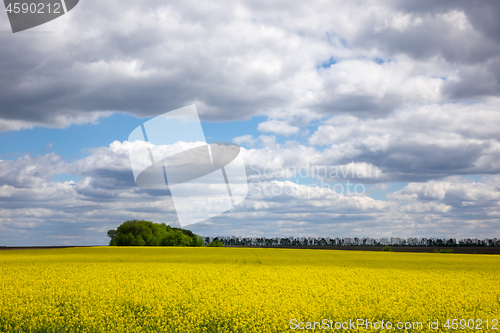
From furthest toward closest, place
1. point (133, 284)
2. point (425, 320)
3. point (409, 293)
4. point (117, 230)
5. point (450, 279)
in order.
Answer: point (117, 230) → point (450, 279) → point (133, 284) → point (409, 293) → point (425, 320)

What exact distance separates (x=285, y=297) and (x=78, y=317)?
902 cm

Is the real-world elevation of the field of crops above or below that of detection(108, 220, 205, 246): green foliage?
above

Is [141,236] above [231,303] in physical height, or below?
below

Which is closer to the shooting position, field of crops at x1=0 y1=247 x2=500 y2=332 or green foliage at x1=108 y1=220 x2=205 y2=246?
field of crops at x1=0 y1=247 x2=500 y2=332

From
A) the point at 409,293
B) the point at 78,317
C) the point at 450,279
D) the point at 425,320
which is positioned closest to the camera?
the point at 425,320

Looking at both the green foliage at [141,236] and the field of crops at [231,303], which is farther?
the green foliage at [141,236]

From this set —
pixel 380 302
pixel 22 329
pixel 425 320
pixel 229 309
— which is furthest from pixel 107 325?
pixel 425 320

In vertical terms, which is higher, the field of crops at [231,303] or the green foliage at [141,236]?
the field of crops at [231,303]

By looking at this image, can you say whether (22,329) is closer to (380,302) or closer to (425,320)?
(380,302)

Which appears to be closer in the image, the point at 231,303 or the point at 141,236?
the point at 231,303

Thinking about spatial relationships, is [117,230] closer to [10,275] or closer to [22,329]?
[10,275]

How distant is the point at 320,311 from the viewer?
46.3 feet

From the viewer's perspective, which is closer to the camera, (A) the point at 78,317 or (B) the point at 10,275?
(A) the point at 78,317

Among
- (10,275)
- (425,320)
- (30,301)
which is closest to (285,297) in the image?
(425,320)
